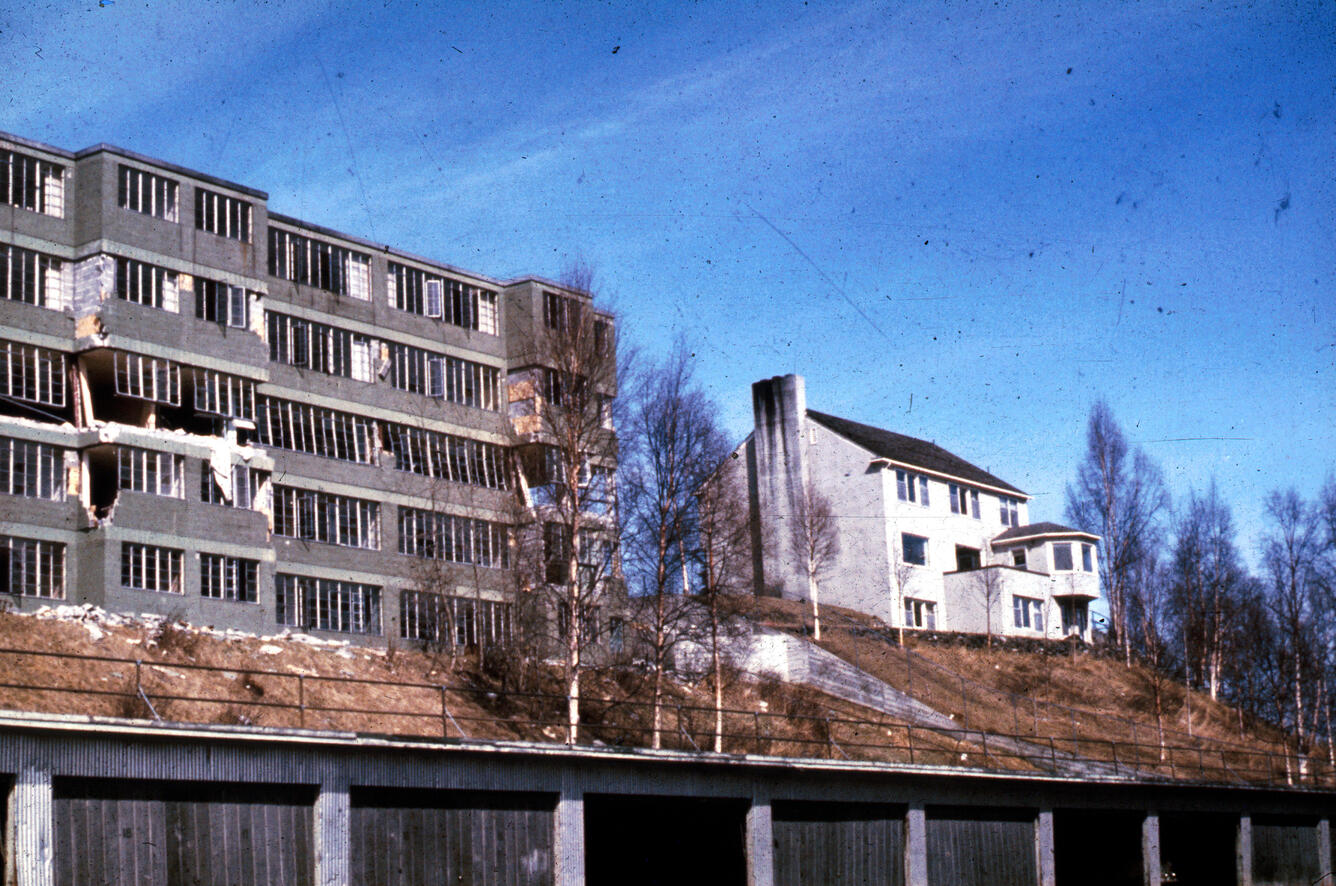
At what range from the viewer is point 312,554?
180ft

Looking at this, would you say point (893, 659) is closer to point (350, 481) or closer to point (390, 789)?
point (350, 481)

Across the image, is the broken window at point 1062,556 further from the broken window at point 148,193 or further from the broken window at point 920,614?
the broken window at point 148,193

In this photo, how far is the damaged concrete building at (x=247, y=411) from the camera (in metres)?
48.4

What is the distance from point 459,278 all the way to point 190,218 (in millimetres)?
13309

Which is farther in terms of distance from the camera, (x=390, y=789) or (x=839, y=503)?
(x=839, y=503)

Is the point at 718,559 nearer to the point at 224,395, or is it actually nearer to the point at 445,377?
the point at 445,377

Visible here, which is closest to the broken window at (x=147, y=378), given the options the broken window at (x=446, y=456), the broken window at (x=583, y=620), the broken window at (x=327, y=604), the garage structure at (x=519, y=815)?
the broken window at (x=327, y=604)

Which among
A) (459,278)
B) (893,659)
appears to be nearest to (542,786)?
(459,278)

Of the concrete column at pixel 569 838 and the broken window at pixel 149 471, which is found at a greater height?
the broken window at pixel 149 471

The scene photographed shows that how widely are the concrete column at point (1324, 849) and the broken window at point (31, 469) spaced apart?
43.3 metres

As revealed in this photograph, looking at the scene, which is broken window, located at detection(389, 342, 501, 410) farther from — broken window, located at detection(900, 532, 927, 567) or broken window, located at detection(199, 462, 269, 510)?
broken window, located at detection(900, 532, 927, 567)

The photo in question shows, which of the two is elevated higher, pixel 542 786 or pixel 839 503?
pixel 839 503

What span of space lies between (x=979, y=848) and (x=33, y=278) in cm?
3280

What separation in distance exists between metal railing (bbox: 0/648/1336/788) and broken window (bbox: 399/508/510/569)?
24.7ft
